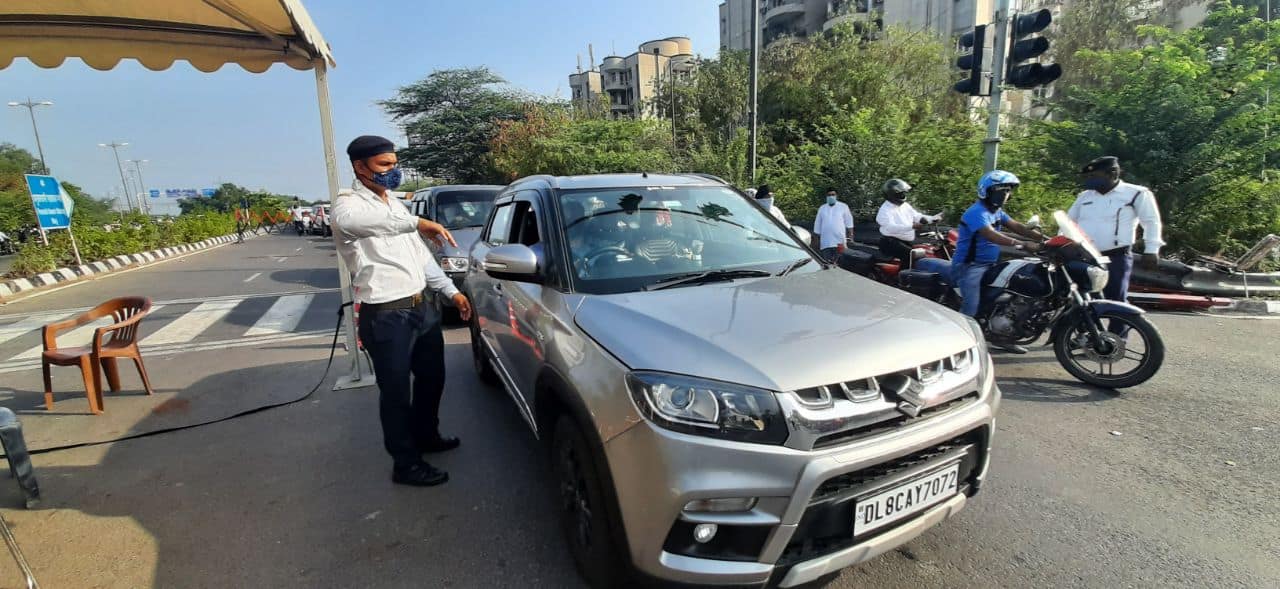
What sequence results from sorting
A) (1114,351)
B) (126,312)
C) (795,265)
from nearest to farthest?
(795,265), (1114,351), (126,312)

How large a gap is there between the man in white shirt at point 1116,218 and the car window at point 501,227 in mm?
5000

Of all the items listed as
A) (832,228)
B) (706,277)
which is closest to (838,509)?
(706,277)

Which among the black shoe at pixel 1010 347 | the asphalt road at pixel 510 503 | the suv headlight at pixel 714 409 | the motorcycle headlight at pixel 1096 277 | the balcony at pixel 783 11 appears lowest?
the asphalt road at pixel 510 503

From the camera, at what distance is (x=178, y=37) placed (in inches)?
180

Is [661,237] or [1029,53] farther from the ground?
[1029,53]

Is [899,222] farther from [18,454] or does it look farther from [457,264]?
[18,454]

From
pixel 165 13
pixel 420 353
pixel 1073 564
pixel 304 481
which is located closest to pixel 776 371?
pixel 1073 564

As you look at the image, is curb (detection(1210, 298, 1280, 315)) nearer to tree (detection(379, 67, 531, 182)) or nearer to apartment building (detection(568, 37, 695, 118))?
tree (detection(379, 67, 531, 182))

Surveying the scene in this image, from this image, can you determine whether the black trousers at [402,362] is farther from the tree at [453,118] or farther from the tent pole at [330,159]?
the tree at [453,118]

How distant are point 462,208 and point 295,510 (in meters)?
6.24

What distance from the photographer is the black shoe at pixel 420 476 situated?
3.20 meters

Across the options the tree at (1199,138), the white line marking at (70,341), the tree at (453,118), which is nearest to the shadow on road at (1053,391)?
the tree at (1199,138)

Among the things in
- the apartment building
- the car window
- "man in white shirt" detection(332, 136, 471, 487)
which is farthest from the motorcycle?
the apartment building

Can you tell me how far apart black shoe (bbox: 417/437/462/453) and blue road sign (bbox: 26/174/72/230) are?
14.2m
